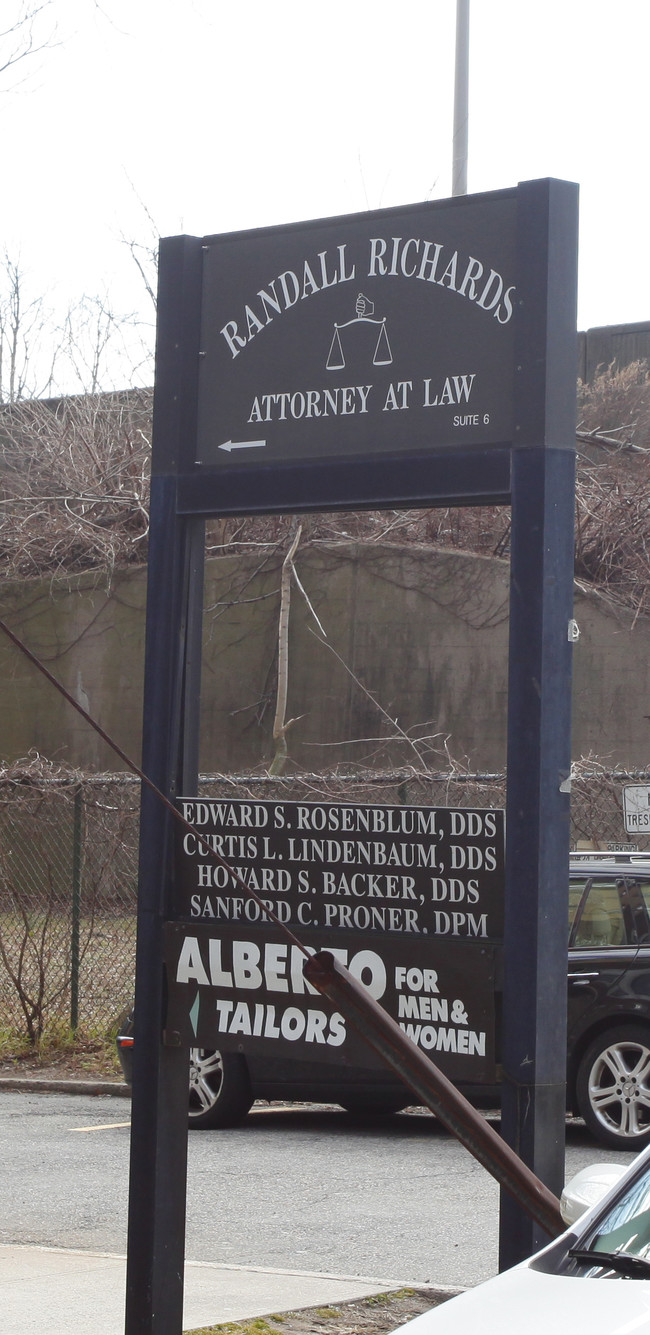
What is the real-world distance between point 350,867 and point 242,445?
1.54m

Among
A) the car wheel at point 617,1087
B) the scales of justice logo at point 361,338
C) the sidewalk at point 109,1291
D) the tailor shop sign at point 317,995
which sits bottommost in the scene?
the sidewalk at point 109,1291

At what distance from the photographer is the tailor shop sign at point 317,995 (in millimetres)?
4691

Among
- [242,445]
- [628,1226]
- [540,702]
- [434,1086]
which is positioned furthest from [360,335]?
[628,1226]

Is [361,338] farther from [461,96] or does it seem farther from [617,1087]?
[461,96]

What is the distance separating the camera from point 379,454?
512cm

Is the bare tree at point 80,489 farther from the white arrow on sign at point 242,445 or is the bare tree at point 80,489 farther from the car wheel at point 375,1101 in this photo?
the white arrow on sign at point 242,445

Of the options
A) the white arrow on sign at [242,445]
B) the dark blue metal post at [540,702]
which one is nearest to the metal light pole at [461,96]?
the white arrow on sign at [242,445]

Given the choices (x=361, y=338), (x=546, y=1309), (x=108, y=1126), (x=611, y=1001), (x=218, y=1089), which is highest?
(x=361, y=338)

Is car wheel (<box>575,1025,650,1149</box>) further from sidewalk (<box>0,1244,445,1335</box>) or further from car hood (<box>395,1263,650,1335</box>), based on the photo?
car hood (<box>395,1263,650,1335</box>)

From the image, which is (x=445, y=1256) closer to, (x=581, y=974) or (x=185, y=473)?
(x=581, y=974)

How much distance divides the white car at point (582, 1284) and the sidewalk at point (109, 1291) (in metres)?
2.72

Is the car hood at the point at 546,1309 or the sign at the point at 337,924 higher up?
the sign at the point at 337,924

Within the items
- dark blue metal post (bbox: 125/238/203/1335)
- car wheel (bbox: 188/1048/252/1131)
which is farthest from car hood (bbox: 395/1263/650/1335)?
car wheel (bbox: 188/1048/252/1131)

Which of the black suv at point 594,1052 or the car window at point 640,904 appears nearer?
the black suv at point 594,1052
